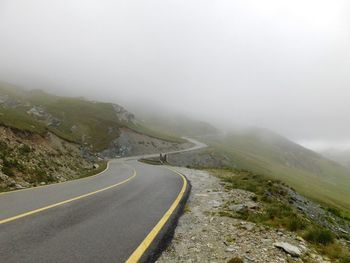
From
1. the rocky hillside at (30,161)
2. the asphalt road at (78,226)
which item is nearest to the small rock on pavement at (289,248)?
the asphalt road at (78,226)

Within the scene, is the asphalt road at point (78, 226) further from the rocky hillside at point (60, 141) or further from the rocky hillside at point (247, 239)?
the rocky hillside at point (60, 141)

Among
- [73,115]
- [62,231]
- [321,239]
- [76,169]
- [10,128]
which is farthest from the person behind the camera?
[73,115]

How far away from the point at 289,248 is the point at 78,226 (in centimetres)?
609

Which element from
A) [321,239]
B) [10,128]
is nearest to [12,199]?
[321,239]

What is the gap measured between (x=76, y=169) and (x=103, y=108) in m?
104

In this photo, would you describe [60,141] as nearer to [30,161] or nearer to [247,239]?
[30,161]

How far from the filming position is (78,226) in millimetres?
9664

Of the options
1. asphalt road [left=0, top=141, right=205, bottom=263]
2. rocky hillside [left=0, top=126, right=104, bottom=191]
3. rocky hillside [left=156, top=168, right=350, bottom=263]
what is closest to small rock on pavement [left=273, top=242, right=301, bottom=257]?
rocky hillside [left=156, top=168, right=350, bottom=263]

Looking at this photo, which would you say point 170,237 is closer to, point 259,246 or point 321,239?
point 259,246

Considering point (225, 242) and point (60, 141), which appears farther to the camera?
point (60, 141)

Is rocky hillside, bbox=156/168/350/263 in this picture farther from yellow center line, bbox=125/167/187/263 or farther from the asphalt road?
the asphalt road

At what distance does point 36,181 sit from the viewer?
24.2 meters

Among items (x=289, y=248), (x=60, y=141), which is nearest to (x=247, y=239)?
(x=289, y=248)

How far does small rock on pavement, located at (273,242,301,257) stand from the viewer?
8.64 meters
